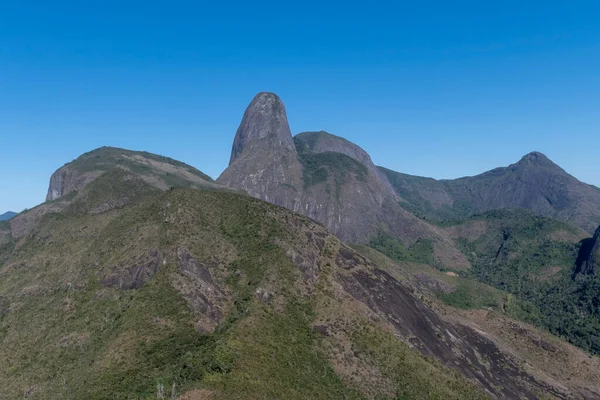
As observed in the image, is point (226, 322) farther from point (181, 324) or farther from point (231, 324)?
point (181, 324)

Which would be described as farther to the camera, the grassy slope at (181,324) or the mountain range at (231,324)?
the mountain range at (231,324)

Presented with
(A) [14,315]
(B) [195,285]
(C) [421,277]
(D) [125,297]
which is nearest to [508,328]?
(C) [421,277]

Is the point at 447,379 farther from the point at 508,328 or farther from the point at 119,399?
the point at 508,328

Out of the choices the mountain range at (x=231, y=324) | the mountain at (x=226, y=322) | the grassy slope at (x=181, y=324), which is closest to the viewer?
the grassy slope at (x=181, y=324)

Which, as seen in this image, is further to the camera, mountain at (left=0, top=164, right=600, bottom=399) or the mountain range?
the mountain range

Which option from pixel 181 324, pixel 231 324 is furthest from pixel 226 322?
pixel 181 324

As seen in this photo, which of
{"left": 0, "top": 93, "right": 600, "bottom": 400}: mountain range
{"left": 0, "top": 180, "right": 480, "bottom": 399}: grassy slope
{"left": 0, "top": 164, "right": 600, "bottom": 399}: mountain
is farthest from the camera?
{"left": 0, "top": 93, "right": 600, "bottom": 400}: mountain range

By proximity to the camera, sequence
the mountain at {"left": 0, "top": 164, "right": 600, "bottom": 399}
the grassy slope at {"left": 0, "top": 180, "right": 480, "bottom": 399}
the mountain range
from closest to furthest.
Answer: the grassy slope at {"left": 0, "top": 180, "right": 480, "bottom": 399} → the mountain at {"left": 0, "top": 164, "right": 600, "bottom": 399} → the mountain range
